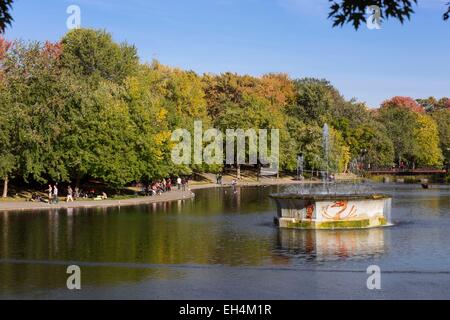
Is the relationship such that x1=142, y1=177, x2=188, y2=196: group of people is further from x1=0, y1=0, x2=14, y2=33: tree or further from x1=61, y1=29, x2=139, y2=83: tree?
x1=0, y1=0, x2=14, y2=33: tree

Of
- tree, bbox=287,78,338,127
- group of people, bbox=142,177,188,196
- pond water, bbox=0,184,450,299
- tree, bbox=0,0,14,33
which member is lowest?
pond water, bbox=0,184,450,299

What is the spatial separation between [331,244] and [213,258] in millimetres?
7299

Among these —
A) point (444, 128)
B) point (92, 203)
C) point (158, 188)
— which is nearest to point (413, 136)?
point (444, 128)

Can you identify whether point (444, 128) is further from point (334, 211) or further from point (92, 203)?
point (334, 211)

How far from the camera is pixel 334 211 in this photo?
133 ft

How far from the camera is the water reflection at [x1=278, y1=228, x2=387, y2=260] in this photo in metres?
30.3

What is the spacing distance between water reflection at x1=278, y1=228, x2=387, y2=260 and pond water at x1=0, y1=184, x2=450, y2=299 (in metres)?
0.05

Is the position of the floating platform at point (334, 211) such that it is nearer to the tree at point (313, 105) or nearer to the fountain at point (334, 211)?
the fountain at point (334, 211)

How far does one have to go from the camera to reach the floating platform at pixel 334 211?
40.3 m

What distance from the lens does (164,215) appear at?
166 feet

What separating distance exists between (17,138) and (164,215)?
19.4 meters

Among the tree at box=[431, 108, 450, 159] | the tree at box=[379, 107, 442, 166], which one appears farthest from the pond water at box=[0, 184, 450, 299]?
the tree at box=[431, 108, 450, 159]
